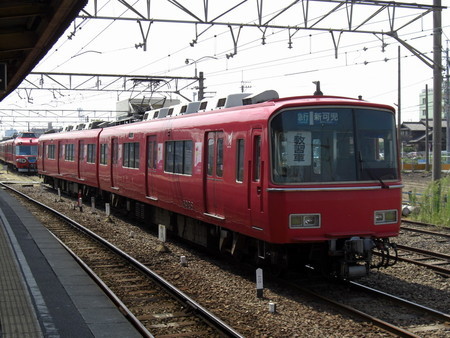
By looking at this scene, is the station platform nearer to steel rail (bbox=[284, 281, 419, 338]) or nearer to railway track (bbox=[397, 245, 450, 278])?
steel rail (bbox=[284, 281, 419, 338])

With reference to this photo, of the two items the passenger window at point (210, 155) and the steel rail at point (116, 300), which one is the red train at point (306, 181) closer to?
the passenger window at point (210, 155)

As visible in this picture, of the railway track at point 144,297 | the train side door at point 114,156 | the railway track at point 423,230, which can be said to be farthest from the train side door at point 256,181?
the train side door at point 114,156

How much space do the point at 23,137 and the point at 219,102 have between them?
37.2 metres

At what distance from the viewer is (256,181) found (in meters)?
8.61

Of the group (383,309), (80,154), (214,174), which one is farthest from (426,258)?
(80,154)

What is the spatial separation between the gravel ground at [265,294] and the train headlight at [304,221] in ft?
3.39

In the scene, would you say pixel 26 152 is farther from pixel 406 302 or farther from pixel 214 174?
pixel 406 302

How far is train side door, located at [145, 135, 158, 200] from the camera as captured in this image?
13.8 metres

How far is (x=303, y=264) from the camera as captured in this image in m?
9.00

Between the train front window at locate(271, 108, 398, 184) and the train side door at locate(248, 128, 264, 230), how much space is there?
0.35 m

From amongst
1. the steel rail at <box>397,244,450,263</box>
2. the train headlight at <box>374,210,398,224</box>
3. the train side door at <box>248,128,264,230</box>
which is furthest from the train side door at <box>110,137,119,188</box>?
the train headlight at <box>374,210,398,224</box>

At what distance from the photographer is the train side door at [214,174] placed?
10.0m

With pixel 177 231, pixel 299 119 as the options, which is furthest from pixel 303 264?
pixel 177 231

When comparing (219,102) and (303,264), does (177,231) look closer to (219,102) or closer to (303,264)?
(219,102)
